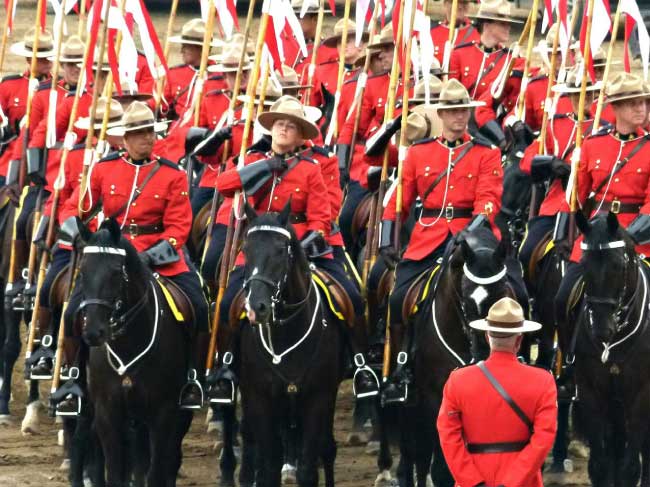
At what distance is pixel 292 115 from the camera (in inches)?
631

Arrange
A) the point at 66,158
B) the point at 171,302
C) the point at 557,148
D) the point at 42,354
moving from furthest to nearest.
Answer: the point at 557,148
the point at 66,158
the point at 42,354
the point at 171,302

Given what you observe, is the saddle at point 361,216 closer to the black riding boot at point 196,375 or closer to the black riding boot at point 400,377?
the black riding boot at point 400,377

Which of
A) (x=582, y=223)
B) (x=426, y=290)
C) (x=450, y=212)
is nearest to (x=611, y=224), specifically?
(x=582, y=223)

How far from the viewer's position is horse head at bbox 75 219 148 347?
14398 mm

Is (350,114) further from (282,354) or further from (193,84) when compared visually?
(282,354)

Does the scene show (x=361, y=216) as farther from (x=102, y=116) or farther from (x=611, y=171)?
(x=611, y=171)

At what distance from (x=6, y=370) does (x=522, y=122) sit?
5900 millimetres

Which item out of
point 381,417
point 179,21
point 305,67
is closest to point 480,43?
point 305,67

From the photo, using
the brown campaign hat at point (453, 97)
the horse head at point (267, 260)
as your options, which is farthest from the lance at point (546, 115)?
the horse head at point (267, 260)

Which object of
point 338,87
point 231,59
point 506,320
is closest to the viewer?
point 506,320

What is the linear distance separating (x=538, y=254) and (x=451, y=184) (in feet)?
5.88

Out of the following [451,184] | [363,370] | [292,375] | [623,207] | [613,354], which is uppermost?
[451,184]

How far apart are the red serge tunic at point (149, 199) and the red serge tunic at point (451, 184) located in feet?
5.98

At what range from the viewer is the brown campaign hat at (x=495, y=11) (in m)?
21.8
